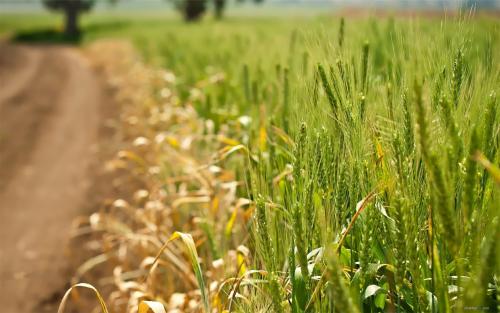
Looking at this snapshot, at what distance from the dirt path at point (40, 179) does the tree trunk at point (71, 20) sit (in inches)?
847

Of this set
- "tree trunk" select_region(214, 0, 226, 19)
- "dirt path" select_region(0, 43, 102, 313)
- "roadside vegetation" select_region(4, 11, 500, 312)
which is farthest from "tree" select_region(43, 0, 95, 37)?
"roadside vegetation" select_region(4, 11, 500, 312)

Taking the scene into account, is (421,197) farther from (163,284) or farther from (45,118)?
(45,118)

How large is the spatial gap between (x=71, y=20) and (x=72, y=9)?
0.63m

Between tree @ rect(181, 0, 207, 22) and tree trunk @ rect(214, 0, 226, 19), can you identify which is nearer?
tree @ rect(181, 0, 207, 22)

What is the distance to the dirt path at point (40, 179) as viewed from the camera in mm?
3098

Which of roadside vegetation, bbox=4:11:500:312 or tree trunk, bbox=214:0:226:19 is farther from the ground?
tree trunk, bbox=214:0:226:19

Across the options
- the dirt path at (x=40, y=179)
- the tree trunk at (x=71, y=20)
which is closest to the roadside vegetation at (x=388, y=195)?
the dirt path at (x=40, y=179)

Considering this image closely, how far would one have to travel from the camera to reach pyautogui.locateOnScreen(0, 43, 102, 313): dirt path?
10.2 feet

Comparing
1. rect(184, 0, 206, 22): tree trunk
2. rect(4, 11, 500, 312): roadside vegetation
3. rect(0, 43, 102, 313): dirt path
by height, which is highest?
rect(184, 0, 206, 22): tree trunk

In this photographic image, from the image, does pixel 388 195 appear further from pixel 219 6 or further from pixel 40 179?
pixel 219 6

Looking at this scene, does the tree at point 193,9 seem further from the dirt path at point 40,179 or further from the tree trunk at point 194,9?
the dirt path at point 40,179

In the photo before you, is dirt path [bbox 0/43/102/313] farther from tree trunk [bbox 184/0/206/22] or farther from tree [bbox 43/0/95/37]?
tree trunk [bbox 184/0/206/22]

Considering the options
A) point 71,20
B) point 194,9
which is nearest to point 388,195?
point 71,20

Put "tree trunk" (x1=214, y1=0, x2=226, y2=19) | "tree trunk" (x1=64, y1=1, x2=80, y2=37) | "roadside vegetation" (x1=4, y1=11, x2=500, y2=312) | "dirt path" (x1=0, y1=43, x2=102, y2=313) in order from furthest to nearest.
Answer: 1. "tree trunk" (x1=214, y1=0, x2=226, y2=19)
2. "tree trunk" (x1=64, y1=1, x2=80, y2=37)
3. "dirt path" (x1=0, y1=43, x2=102, y2=313)
4. "roadside vegetation" (x1=4, y1=11, x2=500, y2=312)
